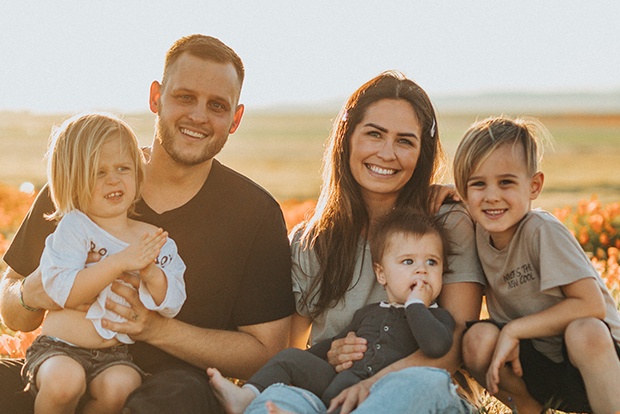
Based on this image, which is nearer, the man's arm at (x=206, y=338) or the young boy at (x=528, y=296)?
the young boy at (x=528, y=296)

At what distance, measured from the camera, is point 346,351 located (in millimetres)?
4180

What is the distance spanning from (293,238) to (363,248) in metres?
0.46

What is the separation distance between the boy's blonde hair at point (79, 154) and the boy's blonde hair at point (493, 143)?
1609 millimetres

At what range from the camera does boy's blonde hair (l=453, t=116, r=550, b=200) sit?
4.33 metres

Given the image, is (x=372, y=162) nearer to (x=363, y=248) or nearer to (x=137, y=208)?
(x=363, y=248)

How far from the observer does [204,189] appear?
15.4ft

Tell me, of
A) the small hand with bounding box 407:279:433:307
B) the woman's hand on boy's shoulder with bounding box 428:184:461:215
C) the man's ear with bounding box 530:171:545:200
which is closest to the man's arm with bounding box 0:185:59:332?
the small hand with bounding box 407:279:433:307

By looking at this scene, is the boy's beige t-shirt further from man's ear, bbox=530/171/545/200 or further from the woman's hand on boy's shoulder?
the woman's hand on boy's shoulder

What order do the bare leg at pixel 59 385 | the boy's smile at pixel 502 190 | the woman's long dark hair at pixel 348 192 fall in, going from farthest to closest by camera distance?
1. the woman's long dark hair at pixel 348 192
2. the boy's smile at pixel 502 190
3. the bare leg at pixel 59 385

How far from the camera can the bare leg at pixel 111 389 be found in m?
3.92

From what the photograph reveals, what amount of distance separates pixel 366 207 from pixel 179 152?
3.51 ft

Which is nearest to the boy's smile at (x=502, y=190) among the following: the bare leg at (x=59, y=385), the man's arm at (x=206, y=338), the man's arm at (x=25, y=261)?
the man's arm at (x=206, y=338)


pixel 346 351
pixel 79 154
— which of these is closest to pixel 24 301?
pixel 79 154

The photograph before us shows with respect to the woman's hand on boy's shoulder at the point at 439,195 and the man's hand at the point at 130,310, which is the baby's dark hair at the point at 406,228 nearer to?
the woman's hand on boy's shoulder at the point at 439,195
